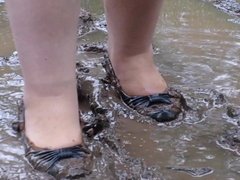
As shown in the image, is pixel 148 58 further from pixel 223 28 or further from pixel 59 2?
pixel 223 28

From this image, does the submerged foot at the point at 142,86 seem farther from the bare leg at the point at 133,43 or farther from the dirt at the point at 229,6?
the dirt at the point at 229,6

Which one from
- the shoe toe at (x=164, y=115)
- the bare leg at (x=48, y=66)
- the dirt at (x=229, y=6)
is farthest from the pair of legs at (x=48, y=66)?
the dirt at (x=229, y=6)

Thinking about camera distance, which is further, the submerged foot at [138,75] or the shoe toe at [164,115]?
the submerged foot at [138,75]

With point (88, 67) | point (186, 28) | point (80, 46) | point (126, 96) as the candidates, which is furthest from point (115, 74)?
point (186, 28)

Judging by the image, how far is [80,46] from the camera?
8.13 feet

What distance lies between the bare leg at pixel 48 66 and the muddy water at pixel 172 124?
0.30 feet

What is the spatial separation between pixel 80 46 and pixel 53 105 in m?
1.00

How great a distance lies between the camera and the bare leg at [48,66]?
56.2 inches

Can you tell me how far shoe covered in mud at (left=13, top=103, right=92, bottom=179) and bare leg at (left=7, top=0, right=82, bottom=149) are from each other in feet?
0.07

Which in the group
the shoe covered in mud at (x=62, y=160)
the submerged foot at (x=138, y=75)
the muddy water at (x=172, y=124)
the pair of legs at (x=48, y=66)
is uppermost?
the pair of legs at (x=48, y=66)

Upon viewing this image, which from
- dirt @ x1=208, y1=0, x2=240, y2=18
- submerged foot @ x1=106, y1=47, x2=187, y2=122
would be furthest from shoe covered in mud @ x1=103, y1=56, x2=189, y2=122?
dirt @ x1=208, y1=0, x2=240, y2=18

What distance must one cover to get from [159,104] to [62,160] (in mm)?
480

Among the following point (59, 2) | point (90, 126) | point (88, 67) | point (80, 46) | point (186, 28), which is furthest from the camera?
point (186, 28)

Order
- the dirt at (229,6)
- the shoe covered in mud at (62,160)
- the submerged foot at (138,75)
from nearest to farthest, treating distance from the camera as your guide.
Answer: the shoe covered in mud at (62,160) < the submerged foot at (138,75) < the dirt at (229,6)
